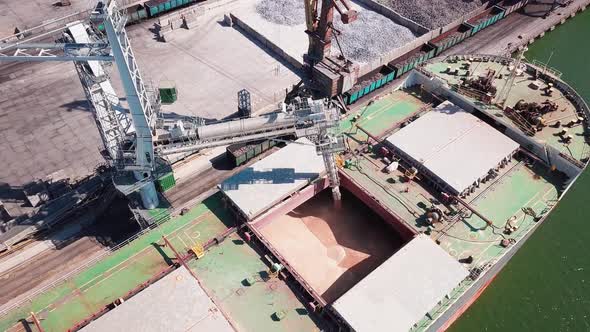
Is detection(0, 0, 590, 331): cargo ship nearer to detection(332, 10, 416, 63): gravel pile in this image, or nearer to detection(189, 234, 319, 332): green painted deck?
detection(189, 234, 319, 332): green painted deck

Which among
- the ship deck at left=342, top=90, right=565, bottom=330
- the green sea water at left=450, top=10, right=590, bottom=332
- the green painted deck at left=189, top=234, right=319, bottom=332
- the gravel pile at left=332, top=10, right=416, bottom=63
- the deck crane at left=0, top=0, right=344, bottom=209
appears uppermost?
the deck crane at left=0, top=0, right=344, bottom=209

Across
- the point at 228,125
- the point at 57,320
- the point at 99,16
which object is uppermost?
the point at 99,16

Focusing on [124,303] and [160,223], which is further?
[160,223]

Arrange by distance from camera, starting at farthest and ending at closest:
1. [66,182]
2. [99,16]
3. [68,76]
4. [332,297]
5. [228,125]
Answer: [68,76] → [66,182] → [228,125] → [332,297] → [99,16]

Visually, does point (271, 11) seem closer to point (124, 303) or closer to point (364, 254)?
point (364, 254)

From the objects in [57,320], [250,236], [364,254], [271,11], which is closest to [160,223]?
[250,236]

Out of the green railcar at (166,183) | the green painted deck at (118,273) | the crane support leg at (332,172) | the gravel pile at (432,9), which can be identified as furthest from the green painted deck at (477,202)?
the gravel pile at (432,9)

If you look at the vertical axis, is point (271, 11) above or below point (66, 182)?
above

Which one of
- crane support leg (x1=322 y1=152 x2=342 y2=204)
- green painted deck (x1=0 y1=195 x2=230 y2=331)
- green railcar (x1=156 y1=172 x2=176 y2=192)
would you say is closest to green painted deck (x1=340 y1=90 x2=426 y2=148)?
crane support leg (x1=322 y1=152 x2=342 y2=204)
